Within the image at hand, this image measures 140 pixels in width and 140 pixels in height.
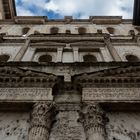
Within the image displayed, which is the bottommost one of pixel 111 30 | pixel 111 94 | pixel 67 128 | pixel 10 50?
pixel 67 128

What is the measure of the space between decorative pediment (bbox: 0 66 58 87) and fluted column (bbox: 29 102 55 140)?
1498 mm

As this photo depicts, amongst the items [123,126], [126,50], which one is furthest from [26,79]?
[126,50]

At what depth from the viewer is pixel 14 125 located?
1038cm

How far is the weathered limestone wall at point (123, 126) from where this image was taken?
9.76 metres

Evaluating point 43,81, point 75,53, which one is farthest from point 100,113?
point 75,53

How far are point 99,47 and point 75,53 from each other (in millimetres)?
2365

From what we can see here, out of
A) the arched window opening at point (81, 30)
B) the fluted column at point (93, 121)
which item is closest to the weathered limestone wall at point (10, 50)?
the arched window opening at point (81, 30)

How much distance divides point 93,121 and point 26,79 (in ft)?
13.4

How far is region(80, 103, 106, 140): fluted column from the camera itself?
30.1ft

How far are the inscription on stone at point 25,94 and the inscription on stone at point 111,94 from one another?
1.67 metres

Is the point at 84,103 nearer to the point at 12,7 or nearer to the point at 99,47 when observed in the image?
the point at 99,47

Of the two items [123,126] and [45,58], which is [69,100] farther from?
[45,58]

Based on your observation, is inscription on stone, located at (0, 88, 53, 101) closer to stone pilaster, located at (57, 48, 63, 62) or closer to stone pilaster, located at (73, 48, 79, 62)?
stone pilaster, located at (57, 48, 63, 62)

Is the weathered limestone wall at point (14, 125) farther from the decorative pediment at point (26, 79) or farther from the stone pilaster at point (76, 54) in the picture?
the stone pilaster at point (76, 54)
